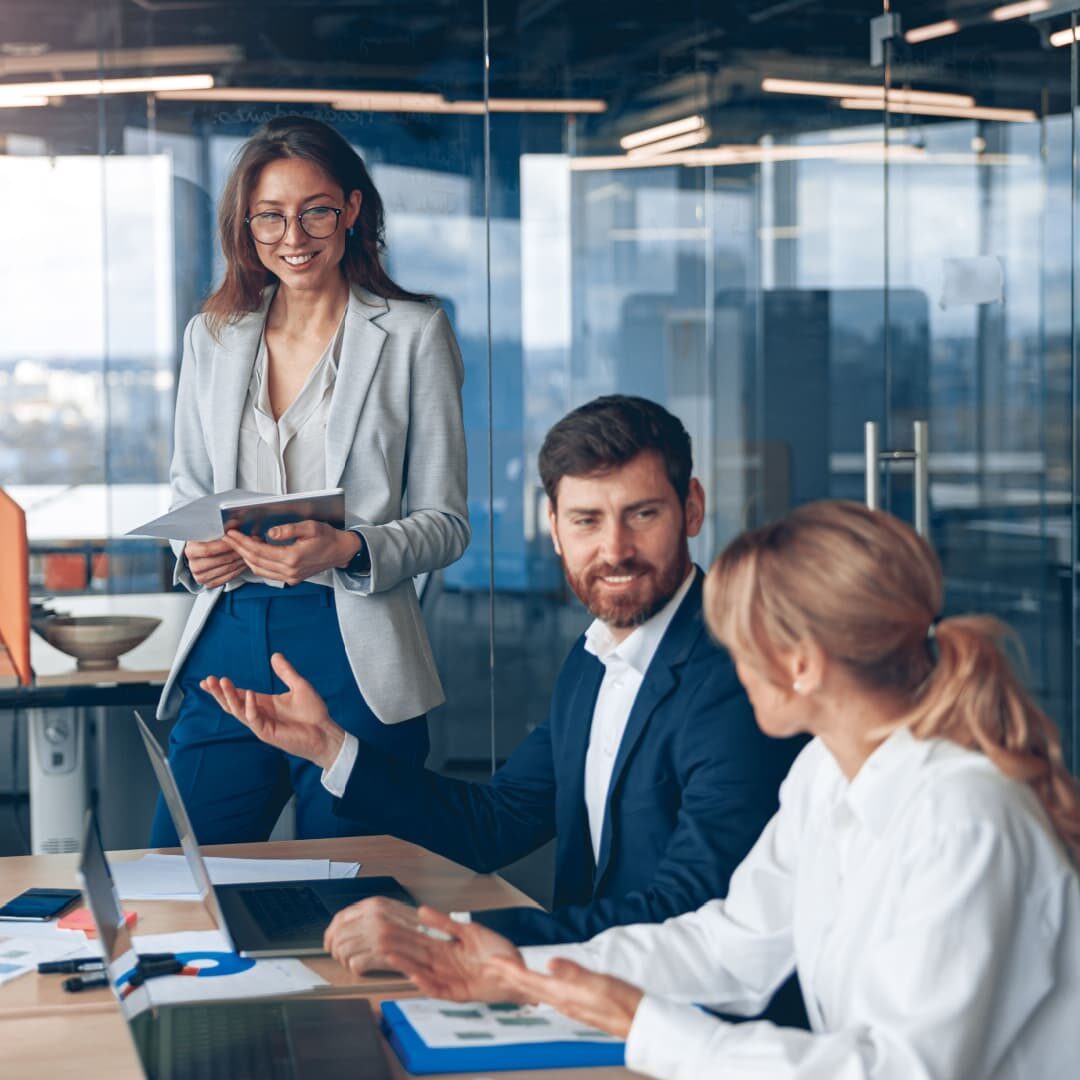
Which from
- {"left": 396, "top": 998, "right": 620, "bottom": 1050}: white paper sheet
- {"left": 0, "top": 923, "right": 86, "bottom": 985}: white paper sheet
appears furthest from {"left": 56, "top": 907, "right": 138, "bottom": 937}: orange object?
{"left": 396, "top": 998, "right": 620, "bottom": 1050}: white paper sheet

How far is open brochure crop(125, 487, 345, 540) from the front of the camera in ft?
8.20

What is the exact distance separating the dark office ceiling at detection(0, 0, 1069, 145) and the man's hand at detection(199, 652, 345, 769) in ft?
8.44

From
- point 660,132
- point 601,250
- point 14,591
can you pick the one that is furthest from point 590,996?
point 660,132

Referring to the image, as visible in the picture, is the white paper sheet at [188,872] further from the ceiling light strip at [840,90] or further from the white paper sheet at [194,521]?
the ceiling light strip at [840,90]

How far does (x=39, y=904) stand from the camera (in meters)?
2.01

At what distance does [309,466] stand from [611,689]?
3.04 feet

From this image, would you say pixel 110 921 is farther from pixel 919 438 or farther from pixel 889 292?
pixel 889 292

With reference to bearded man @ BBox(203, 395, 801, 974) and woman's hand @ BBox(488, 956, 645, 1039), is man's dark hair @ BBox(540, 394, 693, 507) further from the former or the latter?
woman's hand @ BBox(488, 956, 645, 1039)

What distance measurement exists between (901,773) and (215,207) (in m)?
3.17

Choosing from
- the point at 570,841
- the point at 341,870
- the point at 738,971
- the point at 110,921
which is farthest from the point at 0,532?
the point at 738,971

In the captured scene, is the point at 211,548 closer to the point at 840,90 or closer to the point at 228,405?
the point at 228,405

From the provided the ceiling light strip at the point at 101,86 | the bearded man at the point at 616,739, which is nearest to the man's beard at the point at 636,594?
the bearded man at the point at 616,739

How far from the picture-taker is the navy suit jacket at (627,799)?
1.86 meters

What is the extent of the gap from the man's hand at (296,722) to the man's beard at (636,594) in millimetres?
399
